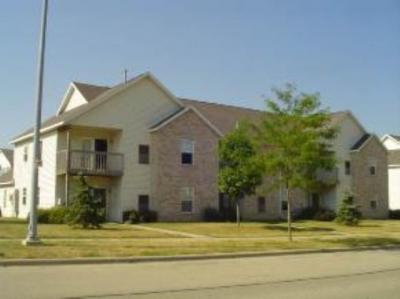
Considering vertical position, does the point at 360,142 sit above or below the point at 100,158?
above

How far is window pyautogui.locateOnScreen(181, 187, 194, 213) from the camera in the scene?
3900 centimetres

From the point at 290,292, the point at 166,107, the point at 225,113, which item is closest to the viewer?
the point at 290,292

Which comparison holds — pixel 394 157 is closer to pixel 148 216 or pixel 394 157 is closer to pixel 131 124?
pixel 131 124

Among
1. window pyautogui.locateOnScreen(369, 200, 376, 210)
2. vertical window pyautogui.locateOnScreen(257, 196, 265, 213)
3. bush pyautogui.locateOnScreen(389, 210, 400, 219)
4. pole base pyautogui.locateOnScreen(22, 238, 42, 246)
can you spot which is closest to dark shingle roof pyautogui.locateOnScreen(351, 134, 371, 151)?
window pyautogui.locateOnScreen(369, 200, 376, 210)

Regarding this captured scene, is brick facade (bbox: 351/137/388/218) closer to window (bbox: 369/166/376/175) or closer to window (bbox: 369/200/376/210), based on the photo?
window (bbox: 369/200/376/210)

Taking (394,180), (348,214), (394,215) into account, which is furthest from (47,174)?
(394,180)

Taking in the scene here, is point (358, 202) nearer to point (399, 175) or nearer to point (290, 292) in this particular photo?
point (399, 175)

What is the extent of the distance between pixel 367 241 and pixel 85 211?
12.2m

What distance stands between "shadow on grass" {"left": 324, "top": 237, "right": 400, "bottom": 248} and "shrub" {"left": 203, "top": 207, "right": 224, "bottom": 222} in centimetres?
1249

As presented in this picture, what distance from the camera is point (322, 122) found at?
26266 millimetres

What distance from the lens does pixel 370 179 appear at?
53.0 m

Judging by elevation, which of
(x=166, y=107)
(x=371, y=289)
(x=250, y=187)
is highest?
(x=166, y=107)

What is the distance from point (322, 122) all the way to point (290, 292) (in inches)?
574

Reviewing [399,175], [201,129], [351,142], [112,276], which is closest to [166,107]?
[201,129]
